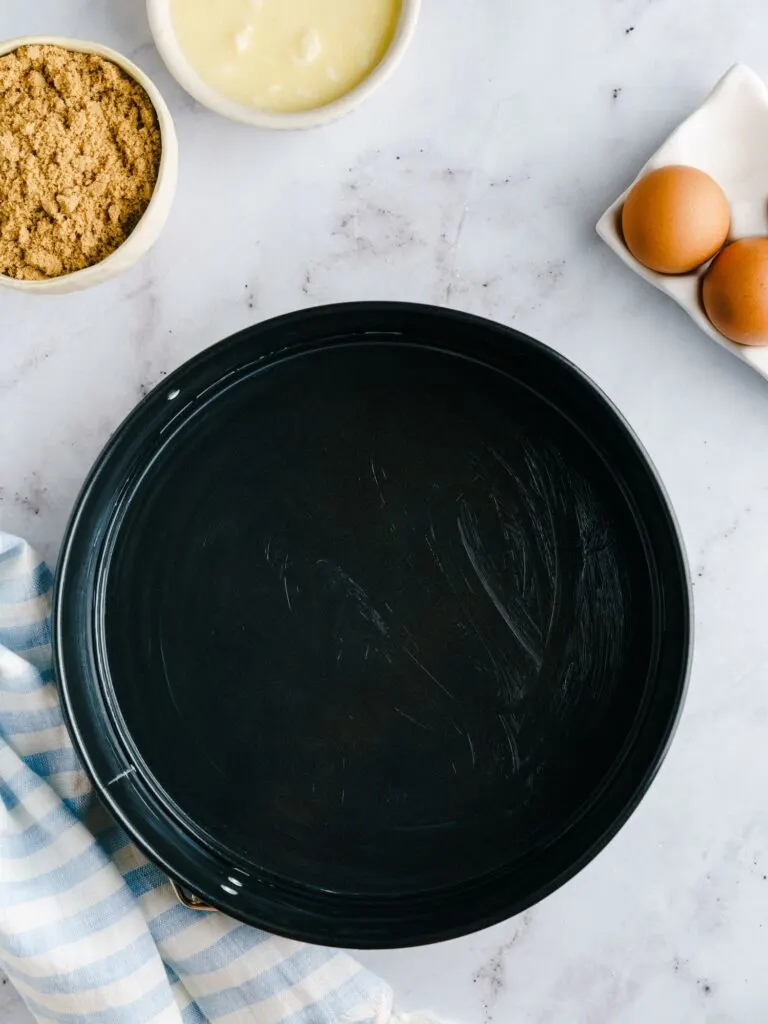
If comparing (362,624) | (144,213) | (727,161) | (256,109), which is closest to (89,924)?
(362,624)

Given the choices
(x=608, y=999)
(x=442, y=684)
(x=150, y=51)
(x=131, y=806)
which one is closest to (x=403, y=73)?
(x=150, y=51)

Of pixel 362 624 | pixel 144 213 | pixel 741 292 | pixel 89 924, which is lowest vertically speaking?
pixel 89 924

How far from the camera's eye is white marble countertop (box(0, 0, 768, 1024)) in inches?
30.3

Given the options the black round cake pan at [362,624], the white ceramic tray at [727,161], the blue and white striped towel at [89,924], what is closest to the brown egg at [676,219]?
the white ceramic tray at [727,161]

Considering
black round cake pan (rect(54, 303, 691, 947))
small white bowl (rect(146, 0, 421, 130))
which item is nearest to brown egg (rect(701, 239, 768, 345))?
black round cake pan (rect(54, 303, 691, 947))

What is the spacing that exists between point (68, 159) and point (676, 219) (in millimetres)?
471

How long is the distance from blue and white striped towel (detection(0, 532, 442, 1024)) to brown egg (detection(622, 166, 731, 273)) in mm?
562

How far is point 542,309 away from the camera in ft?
2.55

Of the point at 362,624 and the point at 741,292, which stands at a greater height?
the point at 741,292

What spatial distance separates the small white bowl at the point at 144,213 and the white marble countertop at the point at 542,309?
0.07m

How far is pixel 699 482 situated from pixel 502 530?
7.2 inches

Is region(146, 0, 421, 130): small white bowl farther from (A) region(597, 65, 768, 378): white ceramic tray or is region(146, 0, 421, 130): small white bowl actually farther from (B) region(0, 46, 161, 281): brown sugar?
(A) region(597, 65, 768, 378): white ceramic tray

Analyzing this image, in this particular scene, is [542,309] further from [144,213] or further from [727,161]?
[144,213]

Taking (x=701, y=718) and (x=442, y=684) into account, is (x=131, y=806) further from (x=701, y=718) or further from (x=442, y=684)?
(x=701, y=718)
